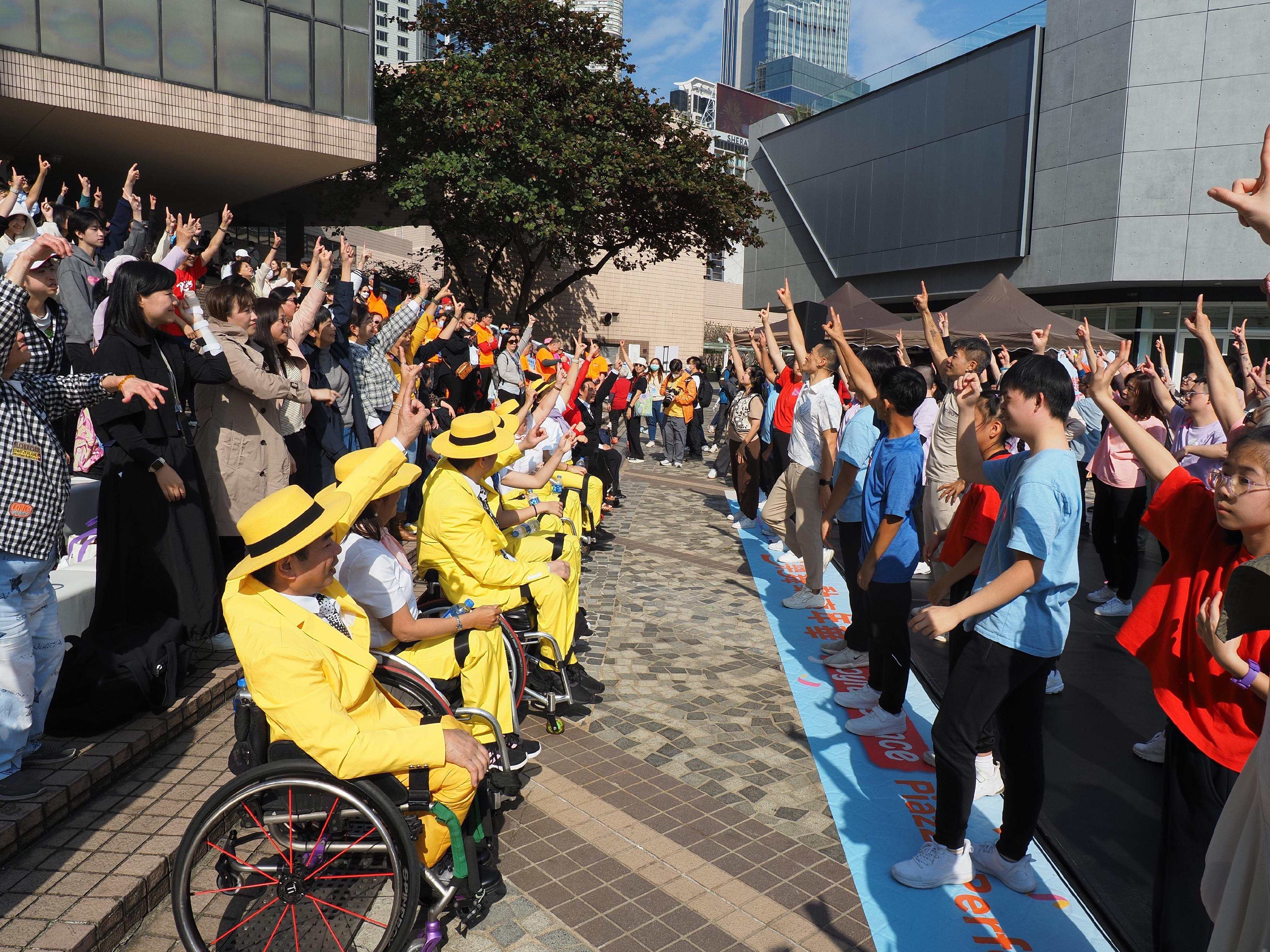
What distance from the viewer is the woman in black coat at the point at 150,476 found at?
13.2 ft

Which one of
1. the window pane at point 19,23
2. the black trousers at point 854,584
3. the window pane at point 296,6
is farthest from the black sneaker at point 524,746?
the window pane at point 296,6

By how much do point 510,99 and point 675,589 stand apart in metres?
15.9

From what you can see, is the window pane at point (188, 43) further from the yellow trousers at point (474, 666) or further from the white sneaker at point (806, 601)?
Result: the yellow trousers at point (474, 666)

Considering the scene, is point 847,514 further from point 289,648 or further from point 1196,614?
point 289,648

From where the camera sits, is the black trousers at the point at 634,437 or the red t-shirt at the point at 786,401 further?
the black trousers at the point at 634,437

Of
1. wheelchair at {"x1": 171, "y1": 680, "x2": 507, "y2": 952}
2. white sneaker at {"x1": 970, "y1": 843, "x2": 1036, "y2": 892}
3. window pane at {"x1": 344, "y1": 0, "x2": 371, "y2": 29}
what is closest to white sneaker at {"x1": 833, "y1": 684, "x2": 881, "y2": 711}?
white sneaker at {"x1": 970, "y1": 843, "x2": 1036, "y2": 892}

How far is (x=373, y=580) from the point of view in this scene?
3420mm

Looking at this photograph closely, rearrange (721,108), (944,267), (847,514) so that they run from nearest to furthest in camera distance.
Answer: (847,514) → (944,267) → (721,108)

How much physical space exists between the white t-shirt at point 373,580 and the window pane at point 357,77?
15530mm

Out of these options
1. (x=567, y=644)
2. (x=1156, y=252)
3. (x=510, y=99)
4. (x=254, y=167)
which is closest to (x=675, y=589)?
(x=567, y=644)

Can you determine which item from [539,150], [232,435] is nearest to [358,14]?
[539,150]

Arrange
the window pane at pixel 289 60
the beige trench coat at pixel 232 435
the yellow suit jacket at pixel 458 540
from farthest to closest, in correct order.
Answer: the window pane at pixel 289 60, the beige trench coat at pixel 232 435, the yellow suit jacket at pixel 458 540

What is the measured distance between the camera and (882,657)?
4.61m

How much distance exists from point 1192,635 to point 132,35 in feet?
55.0
